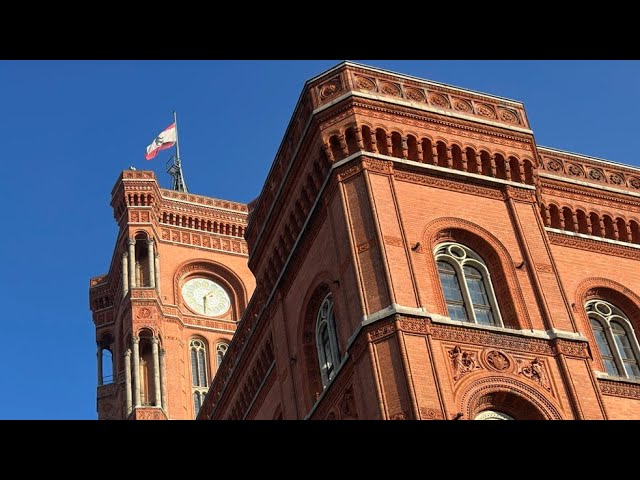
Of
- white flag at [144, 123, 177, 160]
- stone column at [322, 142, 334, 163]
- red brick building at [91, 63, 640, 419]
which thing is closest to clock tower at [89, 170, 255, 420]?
white flag at [144, 123, 177, 160]

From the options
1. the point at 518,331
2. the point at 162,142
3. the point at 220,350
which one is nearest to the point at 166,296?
the point at 220,350

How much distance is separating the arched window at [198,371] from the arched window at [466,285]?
23.1m

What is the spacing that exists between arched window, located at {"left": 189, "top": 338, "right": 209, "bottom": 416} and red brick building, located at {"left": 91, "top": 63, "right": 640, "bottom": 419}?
662 inches

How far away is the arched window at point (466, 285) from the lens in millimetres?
19078

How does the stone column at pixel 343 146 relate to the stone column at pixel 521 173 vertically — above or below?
above

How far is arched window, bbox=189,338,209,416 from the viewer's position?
41.7 metres

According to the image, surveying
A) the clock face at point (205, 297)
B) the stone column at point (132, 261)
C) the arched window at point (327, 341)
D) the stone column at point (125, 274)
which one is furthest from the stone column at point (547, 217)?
the clock face at point (205, 297)

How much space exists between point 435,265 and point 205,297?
89.2 feet

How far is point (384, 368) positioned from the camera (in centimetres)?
1714

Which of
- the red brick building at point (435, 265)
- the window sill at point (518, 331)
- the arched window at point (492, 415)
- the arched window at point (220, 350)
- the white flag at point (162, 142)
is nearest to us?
the arched window at point (492, 415)

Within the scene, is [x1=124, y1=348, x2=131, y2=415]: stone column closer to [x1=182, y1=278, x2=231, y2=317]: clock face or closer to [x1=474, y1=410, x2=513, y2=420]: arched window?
[x1=182, y1=278, x2=231, y2=317]: clock face

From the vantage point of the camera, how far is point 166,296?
43656mm

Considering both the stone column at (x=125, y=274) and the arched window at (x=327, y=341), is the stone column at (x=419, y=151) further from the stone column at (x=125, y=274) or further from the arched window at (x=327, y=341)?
the stone column at (x=125, y=274)
